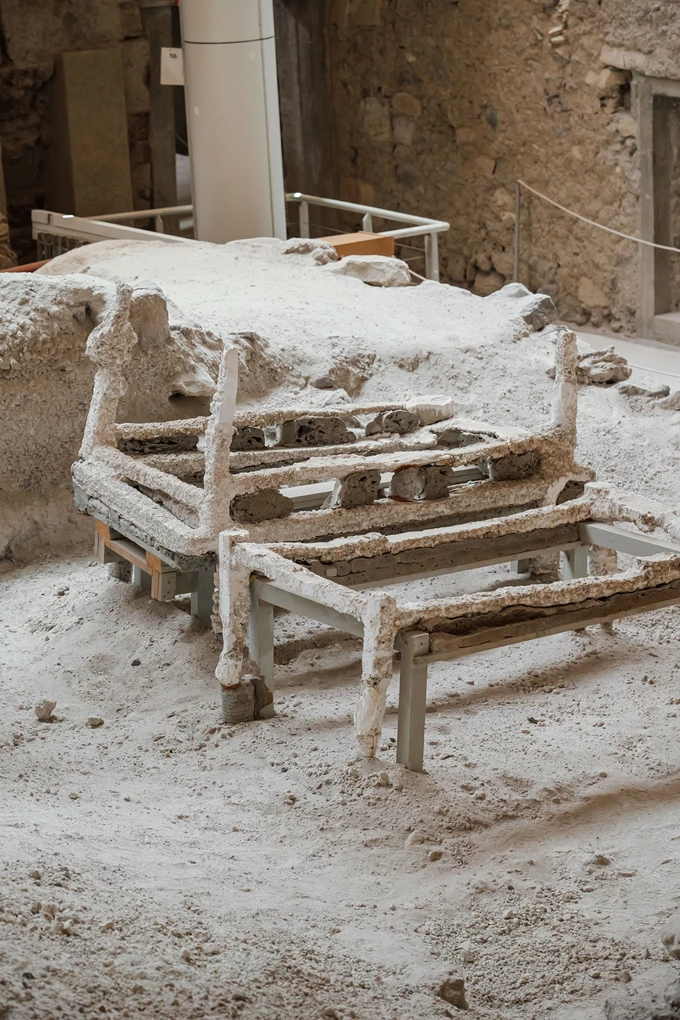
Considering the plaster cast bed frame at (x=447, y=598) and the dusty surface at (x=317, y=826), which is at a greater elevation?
the plaster cast bed frame at (x=447, y=598)

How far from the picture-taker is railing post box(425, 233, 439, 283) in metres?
9.73

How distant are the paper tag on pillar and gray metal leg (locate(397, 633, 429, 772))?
6.99 meters

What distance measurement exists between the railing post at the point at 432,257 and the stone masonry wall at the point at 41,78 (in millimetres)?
3584

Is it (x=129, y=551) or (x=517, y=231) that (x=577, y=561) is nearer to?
(x=129, y=551)

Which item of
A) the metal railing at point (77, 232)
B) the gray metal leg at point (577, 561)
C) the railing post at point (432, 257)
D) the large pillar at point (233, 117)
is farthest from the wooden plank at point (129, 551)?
the large pillar at point (233, 117)

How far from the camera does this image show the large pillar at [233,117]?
31.1 feet

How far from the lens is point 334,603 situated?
432 centimetres

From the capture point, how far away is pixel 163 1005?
298 centimetres

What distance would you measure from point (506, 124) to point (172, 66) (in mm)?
3079

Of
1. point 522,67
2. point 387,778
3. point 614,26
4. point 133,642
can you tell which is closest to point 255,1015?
point 387,778

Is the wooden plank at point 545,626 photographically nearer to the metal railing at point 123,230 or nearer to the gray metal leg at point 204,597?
the gray metal leg at point 204,597

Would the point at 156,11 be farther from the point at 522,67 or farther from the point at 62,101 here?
the point at 522,67

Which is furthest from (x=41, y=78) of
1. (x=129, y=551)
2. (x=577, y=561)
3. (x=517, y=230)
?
(x=577, y=561)

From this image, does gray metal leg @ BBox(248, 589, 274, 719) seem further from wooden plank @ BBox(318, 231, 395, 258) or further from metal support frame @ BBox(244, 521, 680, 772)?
wooden plank @ BBox(318, 231, 395, 258)
